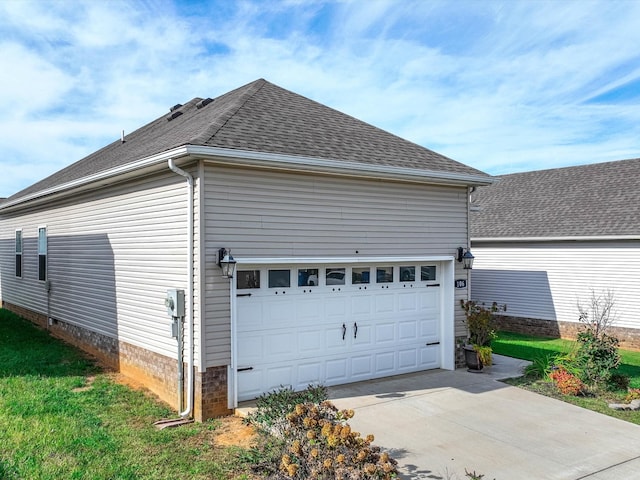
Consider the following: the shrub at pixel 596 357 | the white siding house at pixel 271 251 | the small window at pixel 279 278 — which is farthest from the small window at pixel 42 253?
the shrub at pixel 596 357

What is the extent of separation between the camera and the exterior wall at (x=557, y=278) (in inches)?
551

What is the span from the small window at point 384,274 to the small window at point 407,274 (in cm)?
27

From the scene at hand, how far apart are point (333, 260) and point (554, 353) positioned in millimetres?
7458

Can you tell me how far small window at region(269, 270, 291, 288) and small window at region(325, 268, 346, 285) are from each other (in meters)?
0.76

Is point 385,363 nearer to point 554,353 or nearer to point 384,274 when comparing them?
point 384,274

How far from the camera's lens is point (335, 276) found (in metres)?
8.56

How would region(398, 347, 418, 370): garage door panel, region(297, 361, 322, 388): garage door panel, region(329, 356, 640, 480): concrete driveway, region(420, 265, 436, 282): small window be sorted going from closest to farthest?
region(329, 356, 640, 480): concrete driveway
region(297, 361, 322, 388): garage door panel
region(398, 347, 418, 370): garage door panel
region(420, 265, 436, 282): small window

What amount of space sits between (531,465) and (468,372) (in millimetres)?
4182

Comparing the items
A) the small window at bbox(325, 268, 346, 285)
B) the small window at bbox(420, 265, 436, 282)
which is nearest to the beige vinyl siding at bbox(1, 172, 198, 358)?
the small window at bbox(325, 268, 346, 285)

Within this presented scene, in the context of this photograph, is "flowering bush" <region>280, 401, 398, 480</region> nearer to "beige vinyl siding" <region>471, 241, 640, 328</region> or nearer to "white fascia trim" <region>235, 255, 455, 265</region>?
"white fascia trim" <region>235, 255, 455, 265</region>

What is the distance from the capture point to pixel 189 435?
636 cm

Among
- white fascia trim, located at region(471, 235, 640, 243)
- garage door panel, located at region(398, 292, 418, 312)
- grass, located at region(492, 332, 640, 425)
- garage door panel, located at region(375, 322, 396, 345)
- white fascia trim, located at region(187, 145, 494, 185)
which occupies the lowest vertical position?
grass, located at region(492, 332, 640, 425)

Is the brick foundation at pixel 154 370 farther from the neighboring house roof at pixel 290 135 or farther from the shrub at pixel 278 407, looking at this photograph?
the neighboring house roof at pixel 290 135

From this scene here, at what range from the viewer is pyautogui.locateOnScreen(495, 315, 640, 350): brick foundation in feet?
45.6
